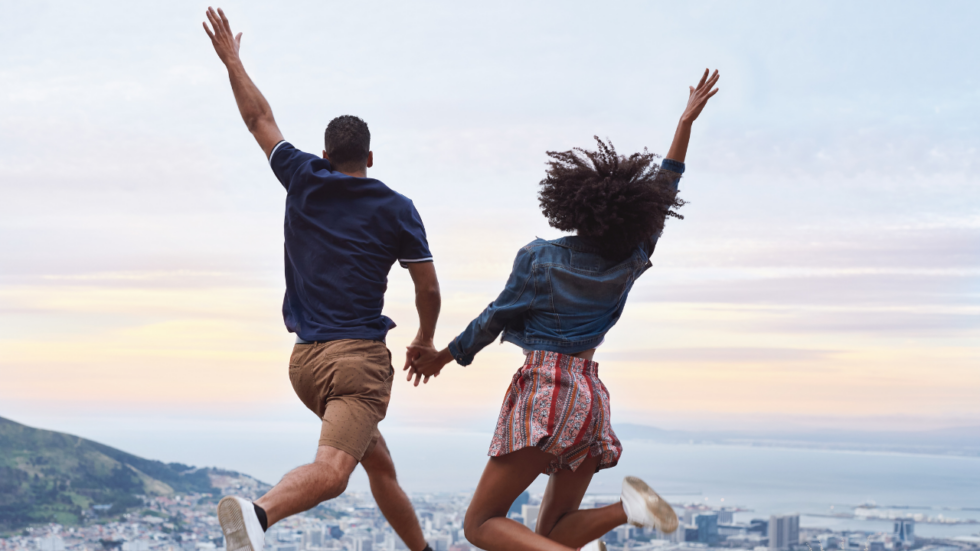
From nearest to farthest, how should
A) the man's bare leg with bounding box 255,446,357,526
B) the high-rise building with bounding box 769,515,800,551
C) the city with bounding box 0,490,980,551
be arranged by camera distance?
1. the man's bare leg with bounding box 255,446,357,526
2. the city with bounding box 0,490,980,551
3. the high-rise building with bounding box 769,515,800,551

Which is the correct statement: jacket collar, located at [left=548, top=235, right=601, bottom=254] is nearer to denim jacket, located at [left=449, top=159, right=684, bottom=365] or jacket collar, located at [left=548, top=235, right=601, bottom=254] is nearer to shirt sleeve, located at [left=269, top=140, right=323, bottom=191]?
denim jacket, located at [left=449, top=159, right=684, bottom=365]

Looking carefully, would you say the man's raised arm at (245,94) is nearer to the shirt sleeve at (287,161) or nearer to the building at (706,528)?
the shirt sleeve at (287,161)

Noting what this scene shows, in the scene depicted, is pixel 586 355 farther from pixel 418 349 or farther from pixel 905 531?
pixel 905 531

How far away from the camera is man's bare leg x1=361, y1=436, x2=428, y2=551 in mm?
3988

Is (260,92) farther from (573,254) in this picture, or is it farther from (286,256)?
(573,254)

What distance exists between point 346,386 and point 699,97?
2.25 m

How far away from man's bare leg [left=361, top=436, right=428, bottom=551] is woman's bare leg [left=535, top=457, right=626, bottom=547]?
0.86m

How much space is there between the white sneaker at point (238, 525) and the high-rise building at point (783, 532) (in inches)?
284

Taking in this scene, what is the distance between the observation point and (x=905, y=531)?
44.7 feet

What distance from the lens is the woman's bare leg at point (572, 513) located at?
3.41 metres

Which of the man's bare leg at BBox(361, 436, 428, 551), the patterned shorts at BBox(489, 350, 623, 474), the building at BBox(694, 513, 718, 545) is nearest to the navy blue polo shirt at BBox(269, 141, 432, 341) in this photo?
the man's bare leg at BBox(361, 436, 428, 551)

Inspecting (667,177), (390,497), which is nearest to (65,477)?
(390,497)

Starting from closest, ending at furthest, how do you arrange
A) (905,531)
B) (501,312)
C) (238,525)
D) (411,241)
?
(238,525) → (501,312) → (411,241) → (905,531)

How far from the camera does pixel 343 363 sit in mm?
3535
